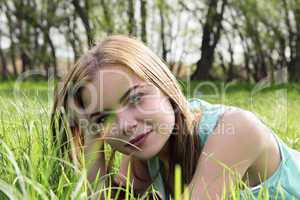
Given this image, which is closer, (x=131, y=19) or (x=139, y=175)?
(x=139, y=175)

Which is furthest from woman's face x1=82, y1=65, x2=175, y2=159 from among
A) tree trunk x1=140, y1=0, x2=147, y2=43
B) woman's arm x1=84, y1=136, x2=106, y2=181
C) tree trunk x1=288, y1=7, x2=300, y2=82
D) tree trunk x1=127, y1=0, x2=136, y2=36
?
tree trunk x1=288, y1=7, x2=300, y2=82

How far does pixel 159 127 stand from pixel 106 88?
0.20 meters

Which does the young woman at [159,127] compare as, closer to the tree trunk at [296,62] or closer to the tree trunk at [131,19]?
the tree trunk at [131,19]

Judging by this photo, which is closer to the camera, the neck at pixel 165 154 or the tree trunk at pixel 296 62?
the neck at pixel 165 154

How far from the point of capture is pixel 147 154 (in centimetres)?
154

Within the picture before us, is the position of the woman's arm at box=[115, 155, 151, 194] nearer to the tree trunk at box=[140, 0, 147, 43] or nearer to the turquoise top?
the turquoise top

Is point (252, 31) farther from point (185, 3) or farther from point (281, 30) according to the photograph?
point (185, 3)

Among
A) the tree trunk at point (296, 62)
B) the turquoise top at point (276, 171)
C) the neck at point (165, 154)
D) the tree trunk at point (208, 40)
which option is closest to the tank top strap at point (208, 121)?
the turquoise top at point (276, 171)

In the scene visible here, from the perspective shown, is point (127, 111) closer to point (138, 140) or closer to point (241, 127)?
point (138, 140)

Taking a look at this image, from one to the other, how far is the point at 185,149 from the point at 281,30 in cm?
1373

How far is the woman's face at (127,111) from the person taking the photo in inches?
58.7

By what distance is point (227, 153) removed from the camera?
1.49 meters

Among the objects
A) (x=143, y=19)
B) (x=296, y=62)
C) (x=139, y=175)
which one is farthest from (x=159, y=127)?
(x=296, y=62)

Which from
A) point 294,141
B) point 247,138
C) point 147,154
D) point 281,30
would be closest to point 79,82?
point 147,154
